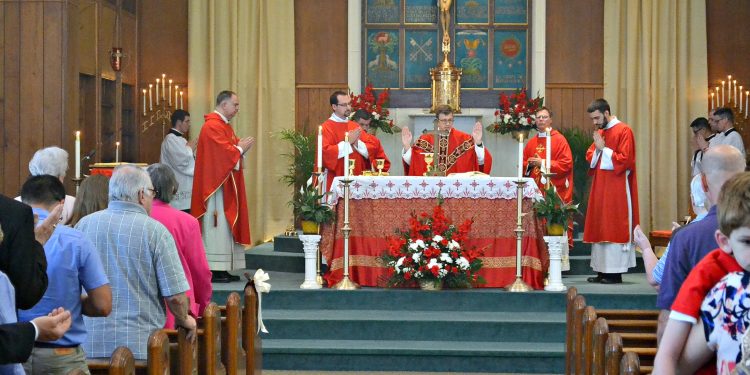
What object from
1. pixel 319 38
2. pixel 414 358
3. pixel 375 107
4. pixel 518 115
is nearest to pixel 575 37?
pixel 518 115

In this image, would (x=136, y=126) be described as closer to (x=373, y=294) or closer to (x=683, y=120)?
(x=373, y=294)

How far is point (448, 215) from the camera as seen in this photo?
30.1 feet

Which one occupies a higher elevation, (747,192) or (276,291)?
(747,192)

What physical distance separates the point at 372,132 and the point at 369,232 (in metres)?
3.42

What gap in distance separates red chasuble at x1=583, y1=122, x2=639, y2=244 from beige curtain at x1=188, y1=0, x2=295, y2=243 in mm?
4222

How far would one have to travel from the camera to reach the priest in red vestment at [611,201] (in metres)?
9.60

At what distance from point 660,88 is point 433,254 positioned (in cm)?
503

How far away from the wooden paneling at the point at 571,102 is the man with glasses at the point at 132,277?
8475mm

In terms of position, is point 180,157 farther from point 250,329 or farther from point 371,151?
point 250,329

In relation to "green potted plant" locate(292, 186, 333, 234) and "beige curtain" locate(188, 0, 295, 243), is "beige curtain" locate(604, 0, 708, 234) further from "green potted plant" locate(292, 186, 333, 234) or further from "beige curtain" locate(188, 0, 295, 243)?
"green potted plant" locate(292, 186, 333, 234)

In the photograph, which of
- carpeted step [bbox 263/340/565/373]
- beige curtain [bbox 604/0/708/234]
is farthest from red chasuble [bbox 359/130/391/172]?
beige curtain [bbox 604/0/708/234]

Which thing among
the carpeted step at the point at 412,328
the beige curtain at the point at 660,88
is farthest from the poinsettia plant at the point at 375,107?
the carpeted step at the point at 412,328

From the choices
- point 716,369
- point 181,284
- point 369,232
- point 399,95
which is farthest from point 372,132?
point 716,369

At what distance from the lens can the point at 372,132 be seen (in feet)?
40.9
